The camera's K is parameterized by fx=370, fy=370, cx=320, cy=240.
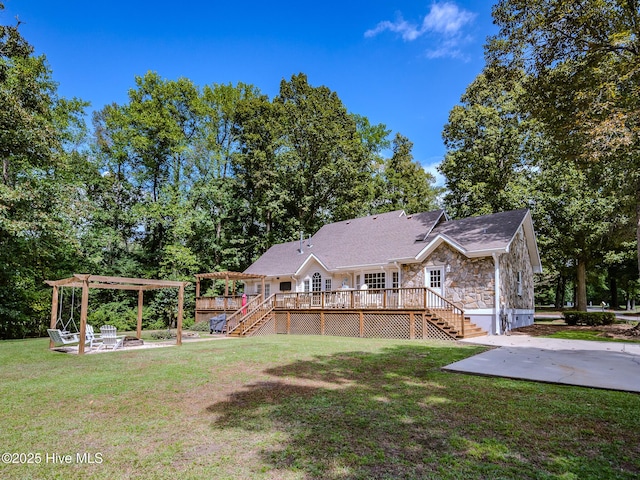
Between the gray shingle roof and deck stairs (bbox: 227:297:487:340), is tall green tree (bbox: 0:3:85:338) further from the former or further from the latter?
the gray shingle roof

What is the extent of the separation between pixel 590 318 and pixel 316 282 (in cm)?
1417

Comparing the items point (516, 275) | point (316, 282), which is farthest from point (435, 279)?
point (316, 282)

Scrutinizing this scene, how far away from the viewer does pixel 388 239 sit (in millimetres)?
20719

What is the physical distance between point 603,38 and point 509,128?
1248 centimetres

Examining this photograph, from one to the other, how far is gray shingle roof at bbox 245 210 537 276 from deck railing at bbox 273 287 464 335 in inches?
93.0

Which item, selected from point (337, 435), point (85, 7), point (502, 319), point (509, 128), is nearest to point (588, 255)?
point (509, 128)

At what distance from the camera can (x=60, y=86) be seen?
23766 millimetres

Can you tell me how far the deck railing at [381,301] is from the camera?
563 inches

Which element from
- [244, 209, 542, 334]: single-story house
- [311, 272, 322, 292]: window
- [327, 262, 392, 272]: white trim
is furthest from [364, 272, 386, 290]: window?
[311, 272, 322, 292]: window

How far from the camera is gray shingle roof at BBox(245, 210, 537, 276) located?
663 inches

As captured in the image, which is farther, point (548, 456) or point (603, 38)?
point (603, 38)

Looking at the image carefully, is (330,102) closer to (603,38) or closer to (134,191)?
(134,191)

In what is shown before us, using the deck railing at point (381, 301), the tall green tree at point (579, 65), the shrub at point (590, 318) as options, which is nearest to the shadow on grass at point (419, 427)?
the deck railing at point (381, 301)

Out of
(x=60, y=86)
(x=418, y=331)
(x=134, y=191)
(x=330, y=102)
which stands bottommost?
(x=418, y=331)
